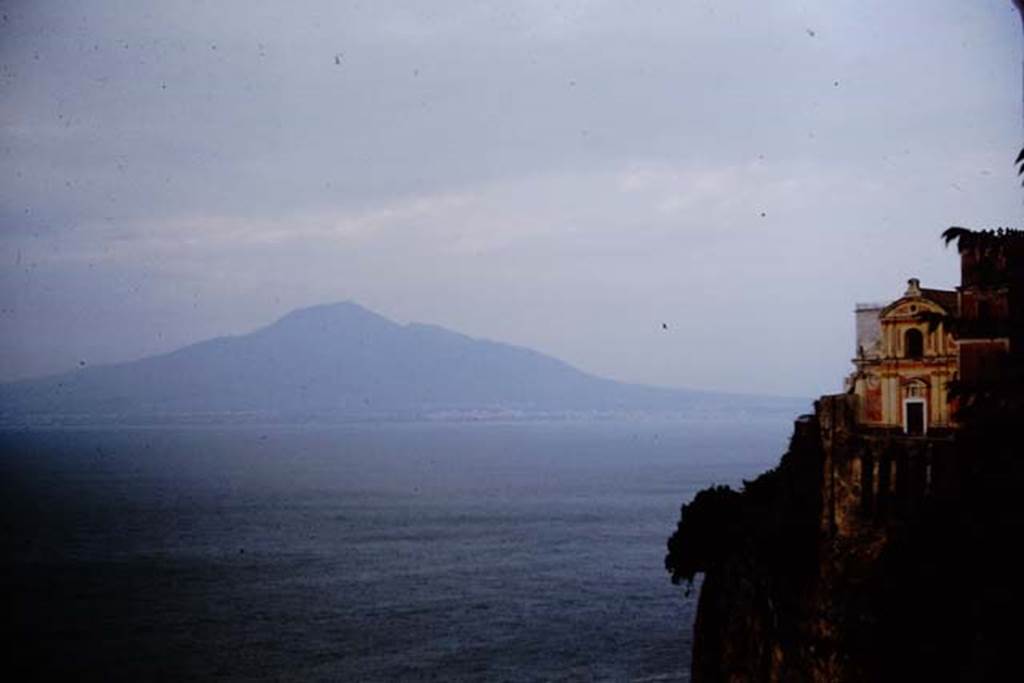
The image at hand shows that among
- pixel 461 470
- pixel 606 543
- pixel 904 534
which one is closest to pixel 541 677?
pixel 904 534

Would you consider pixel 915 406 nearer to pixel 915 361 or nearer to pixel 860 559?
pixel 915 361

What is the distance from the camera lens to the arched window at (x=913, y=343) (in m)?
27.9

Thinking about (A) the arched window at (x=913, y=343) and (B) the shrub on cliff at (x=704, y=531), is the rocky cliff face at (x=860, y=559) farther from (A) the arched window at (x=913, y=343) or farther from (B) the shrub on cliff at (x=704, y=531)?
(A) the arched window at (x=913, y=343)

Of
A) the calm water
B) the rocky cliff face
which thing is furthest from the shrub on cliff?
the calm water

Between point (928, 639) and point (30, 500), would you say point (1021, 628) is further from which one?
point (30, 500)

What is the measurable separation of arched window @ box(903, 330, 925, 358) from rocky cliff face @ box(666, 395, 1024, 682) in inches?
120

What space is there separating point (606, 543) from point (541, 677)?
39.2 metres

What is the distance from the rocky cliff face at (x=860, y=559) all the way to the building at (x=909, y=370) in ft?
5.73

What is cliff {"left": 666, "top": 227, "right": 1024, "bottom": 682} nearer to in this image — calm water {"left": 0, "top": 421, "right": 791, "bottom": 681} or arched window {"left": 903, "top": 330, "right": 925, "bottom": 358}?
arched window {"left": 903, "top": 330, "right": 925, "bottom": 358}

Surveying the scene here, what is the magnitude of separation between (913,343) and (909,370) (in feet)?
2.82

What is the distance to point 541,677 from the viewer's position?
42469 mm

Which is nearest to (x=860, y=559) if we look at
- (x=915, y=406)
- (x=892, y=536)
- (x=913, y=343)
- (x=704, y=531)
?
(x=892, y=536)

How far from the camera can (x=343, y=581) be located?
65.9 metres

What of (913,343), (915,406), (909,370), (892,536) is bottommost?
(892,536)
